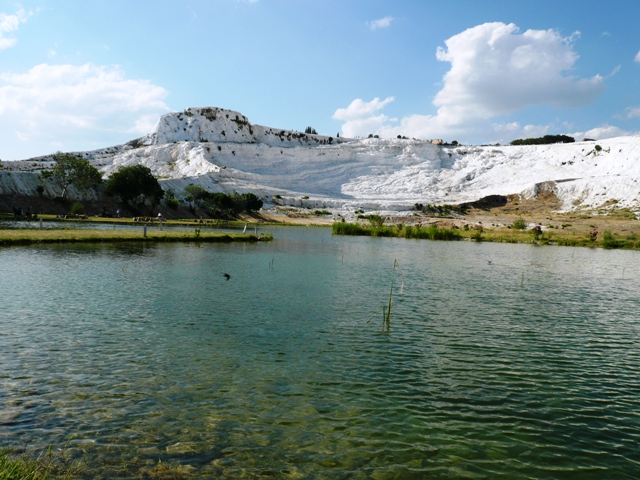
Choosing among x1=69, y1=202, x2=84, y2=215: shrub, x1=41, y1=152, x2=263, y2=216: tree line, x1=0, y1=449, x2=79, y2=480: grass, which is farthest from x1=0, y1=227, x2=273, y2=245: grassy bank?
x1=41, y1=152, x2=263, y2=216: tree line

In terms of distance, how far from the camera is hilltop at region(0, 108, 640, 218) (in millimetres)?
135525

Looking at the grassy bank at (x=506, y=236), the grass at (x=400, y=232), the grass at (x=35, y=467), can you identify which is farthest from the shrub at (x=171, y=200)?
the grass at (x=35, y=467)

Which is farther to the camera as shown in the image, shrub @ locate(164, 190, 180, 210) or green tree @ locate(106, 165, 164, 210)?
shrub @ locate(164, 190, 180, 210)

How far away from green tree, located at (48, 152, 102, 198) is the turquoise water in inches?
3015

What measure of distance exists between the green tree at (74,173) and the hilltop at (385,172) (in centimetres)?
2707

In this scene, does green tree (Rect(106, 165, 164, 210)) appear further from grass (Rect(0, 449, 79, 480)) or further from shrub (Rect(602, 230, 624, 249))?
grass (Rect(0, 449, 79, 480))

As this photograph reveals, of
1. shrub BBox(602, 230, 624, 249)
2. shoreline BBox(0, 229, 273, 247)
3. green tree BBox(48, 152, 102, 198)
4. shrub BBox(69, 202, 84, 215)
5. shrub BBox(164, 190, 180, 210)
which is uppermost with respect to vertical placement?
green tree BBox(48, 152, 102, 198)

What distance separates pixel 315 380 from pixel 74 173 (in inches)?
3811

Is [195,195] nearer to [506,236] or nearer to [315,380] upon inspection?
[506,236]

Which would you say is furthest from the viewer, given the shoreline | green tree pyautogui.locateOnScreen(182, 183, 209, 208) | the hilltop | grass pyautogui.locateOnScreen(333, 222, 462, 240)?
the hilltop

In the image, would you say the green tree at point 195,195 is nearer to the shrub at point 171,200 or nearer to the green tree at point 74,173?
the shrub at point 171,200

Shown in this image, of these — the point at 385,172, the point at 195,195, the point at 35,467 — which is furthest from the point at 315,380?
the point at 385,172

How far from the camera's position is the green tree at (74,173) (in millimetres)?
91750

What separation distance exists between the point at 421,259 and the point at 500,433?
33918mm
